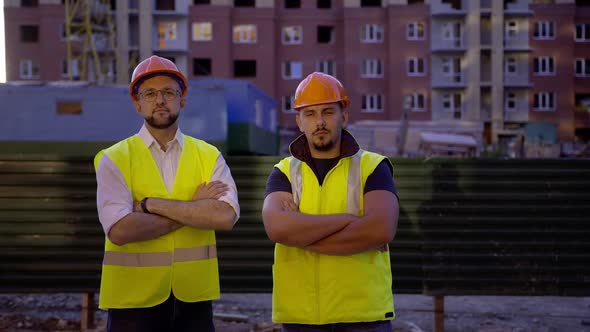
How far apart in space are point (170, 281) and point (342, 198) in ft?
3.14

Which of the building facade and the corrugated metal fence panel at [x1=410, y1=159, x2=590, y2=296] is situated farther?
the building facade

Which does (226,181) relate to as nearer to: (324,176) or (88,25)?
(324,176)

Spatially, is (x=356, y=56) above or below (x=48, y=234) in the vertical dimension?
above

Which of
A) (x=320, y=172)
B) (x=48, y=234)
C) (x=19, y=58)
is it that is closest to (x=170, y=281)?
(x=320, y=172)

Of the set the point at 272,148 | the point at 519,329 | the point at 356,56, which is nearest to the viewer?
the point at 519,329

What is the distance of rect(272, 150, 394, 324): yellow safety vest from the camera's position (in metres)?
3.38

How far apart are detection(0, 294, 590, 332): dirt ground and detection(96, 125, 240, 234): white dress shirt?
3536 millimetres

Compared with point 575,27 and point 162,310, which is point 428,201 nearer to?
point 162,310

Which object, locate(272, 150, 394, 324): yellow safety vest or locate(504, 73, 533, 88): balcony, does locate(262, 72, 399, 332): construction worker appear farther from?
locate(504, 73, 533, 88): balcony

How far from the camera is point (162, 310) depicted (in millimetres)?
3455

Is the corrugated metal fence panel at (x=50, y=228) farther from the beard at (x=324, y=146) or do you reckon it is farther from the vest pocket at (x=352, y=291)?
the vest pocket at (x=352, y=291)

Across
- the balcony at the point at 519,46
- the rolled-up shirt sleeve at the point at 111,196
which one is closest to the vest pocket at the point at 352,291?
the rolled-up shirt sleeve at the point at 111,196

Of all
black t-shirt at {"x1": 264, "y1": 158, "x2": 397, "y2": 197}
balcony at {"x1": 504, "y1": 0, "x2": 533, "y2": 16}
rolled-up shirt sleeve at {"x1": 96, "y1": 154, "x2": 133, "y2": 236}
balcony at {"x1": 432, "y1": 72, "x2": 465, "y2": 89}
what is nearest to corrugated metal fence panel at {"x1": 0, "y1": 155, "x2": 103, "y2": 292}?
rolled-up shirt sleeve at {"x1": 96, "y1": 154, "x2": 133, "y2": 236}

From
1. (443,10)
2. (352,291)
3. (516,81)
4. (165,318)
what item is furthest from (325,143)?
(516,81)
